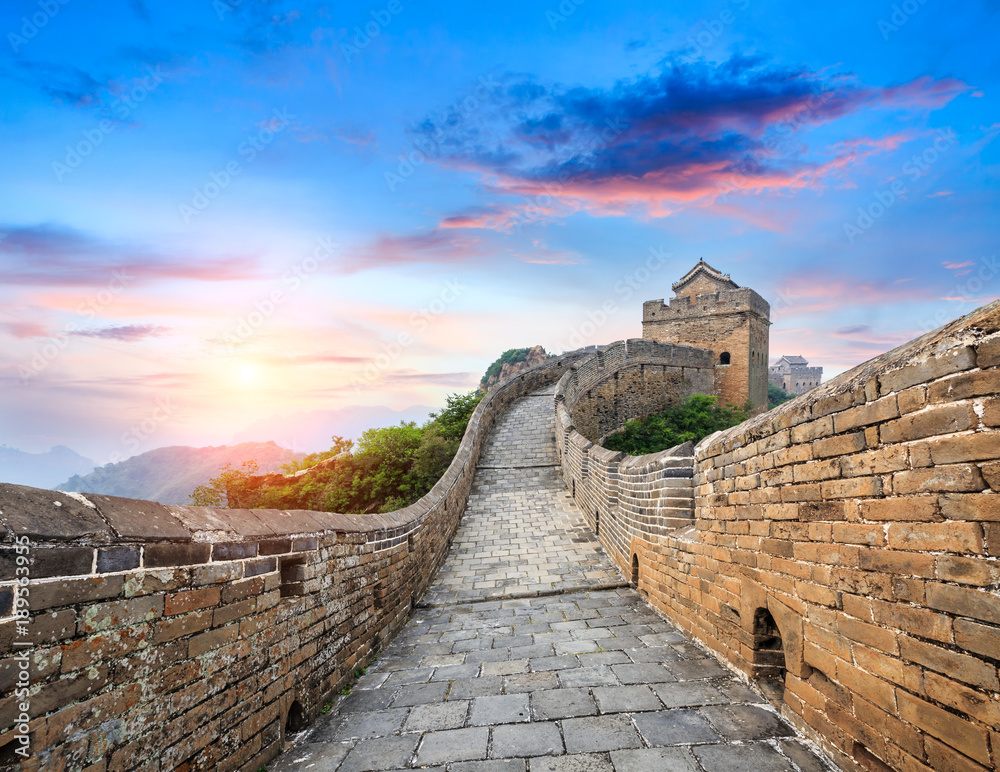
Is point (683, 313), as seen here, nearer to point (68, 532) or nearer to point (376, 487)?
point (376, 487)

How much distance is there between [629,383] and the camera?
20703 mm

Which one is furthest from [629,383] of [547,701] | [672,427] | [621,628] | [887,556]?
[887,556]

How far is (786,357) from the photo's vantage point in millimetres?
72125

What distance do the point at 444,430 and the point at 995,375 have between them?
1387 centimetres

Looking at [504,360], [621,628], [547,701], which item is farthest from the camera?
[504,360]

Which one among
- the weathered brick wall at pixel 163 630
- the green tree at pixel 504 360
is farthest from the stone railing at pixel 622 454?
the green tree at pixel 504 360

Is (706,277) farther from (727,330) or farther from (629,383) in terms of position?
(629,383)

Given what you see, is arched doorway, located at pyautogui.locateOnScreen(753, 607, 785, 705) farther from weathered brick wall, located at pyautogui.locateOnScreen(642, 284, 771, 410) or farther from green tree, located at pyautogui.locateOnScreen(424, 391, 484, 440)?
weathered brick wall, located at pyautogui.locateOnScreen(642, 284, 771, 410)

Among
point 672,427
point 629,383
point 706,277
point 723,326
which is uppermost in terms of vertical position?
point 706,277

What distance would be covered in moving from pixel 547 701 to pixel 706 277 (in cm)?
2943

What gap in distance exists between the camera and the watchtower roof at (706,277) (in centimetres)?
2804

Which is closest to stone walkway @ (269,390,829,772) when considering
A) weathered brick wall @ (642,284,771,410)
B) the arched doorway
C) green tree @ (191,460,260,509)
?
the arched doorway

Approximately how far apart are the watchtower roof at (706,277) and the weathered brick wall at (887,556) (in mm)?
27504

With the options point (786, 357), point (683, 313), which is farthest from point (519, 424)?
point (786, 357)
